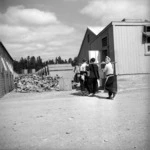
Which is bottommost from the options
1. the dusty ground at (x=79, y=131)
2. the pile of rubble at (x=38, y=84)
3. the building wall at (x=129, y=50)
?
the dusty ground at (x=79, y=131)

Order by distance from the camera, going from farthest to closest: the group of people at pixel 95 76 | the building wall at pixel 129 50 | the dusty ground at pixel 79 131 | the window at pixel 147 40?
the window at pixel 147 40, the building wall at pixel 129 50, the group of people at pixel 95 76, the dusty ground at pixel 79 131

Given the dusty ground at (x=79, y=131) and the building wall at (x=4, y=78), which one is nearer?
the dusty ground at (x=79, y=131)

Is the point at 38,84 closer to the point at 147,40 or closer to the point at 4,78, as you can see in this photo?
the point at 4,78

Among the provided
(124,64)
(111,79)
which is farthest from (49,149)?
(124,64)

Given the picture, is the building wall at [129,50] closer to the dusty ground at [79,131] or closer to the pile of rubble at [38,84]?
the dusty ground at [79,131]

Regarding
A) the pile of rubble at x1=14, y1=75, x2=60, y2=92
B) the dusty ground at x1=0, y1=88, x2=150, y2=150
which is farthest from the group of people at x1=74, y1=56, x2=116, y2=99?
the pile of rubble at x1=14, y1=75, x2=60, y2=92

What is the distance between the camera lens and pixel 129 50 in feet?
32.3

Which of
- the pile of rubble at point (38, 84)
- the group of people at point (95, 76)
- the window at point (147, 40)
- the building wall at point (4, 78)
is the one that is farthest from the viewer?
the pile of rubble at point (38, 84)

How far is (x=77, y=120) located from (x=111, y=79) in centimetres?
341

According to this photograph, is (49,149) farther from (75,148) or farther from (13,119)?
(13,119)

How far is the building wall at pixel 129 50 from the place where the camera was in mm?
9703

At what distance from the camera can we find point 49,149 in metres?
2.99

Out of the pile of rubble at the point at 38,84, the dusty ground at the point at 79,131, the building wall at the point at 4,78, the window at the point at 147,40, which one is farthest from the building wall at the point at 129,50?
the building wall at the point at 4,78

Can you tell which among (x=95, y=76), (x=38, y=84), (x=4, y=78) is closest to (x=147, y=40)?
(x=95, y=76)
